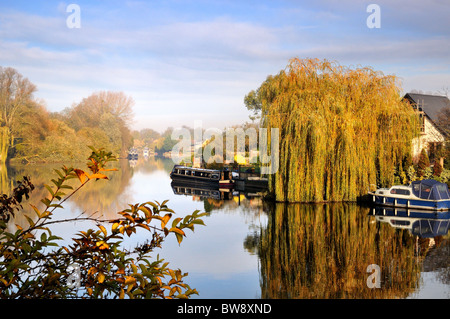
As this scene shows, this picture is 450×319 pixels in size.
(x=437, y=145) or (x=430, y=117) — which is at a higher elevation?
(x=430, y=117)

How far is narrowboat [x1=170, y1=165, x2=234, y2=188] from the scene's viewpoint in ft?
117

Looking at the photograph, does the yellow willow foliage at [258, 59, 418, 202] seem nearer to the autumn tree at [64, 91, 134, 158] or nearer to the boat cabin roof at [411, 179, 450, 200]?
the boat cabin roof at [411, 179, 450, 200]

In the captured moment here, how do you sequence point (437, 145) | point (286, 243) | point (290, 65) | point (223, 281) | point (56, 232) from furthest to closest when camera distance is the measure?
point (437, 145)
point (290, 65)
point (56, 232)
point (286, 243)
point (223, 281)

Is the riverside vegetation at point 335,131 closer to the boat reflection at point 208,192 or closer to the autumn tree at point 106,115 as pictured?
the boat reflection at point 208,192

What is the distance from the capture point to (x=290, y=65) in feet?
80.0

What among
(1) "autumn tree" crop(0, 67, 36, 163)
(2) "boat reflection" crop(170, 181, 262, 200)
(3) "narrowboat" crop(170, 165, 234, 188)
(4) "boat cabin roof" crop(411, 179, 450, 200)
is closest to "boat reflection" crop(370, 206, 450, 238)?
(4) "boat cabin roof" crop(411, 179, 450, 200)

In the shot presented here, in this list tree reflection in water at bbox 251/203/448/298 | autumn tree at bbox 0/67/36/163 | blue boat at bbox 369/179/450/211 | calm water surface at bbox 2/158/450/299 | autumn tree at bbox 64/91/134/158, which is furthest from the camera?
autumn tree at bbox 64/91/134/158

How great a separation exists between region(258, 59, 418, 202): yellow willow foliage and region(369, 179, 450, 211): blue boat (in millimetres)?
1182

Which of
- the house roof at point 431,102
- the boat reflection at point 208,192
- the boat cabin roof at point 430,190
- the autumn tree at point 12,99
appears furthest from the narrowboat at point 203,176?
the autumn tree at point 12,99

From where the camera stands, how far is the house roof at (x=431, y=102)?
36562mm

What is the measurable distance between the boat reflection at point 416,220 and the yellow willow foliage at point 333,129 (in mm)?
2603
